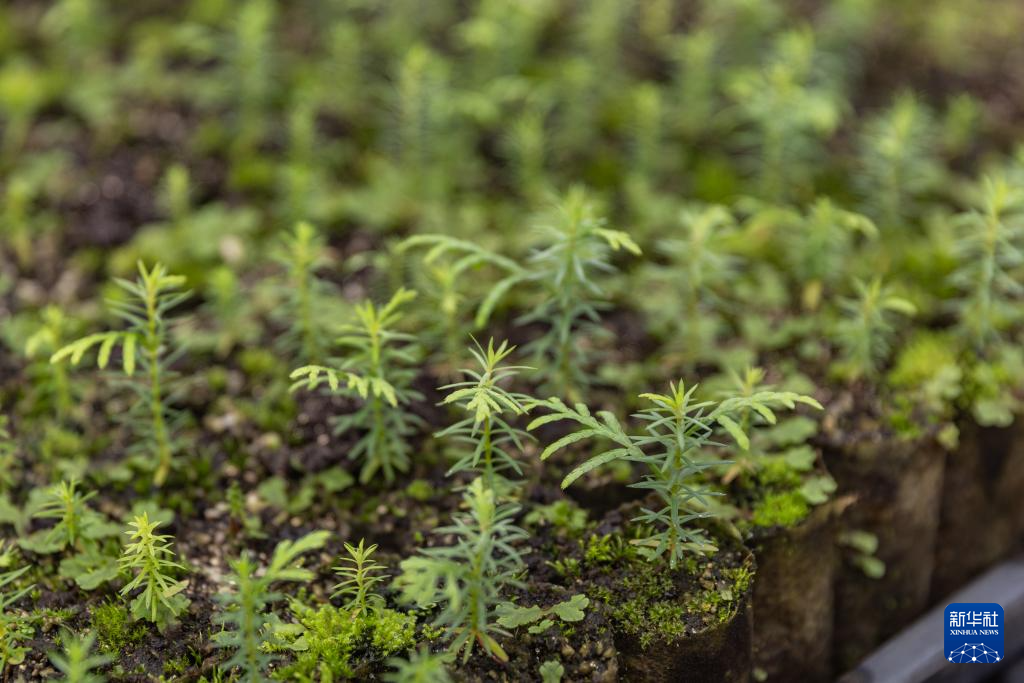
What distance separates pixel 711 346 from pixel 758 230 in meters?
0.76

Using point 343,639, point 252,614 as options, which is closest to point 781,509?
point 343,639

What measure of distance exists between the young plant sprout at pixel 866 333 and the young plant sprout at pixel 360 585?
2.12 m

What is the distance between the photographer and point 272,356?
13.8 ft

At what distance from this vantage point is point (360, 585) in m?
3.13

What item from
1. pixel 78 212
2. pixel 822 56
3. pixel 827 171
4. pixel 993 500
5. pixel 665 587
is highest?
pixel 822 56

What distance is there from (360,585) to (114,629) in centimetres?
82

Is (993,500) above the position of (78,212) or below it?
below

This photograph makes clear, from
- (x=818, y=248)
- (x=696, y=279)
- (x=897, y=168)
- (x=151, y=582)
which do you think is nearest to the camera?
(x=151, y=582)

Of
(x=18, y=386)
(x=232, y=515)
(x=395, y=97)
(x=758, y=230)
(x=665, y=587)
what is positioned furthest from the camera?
(x=395, y=97)

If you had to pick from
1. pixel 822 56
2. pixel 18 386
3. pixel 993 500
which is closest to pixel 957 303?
pixel 993 500

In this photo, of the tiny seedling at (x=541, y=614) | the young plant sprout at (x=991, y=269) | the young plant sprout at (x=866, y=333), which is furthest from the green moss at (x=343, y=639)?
the young plant sprout at (x=991, y=269)

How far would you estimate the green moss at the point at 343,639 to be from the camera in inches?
121

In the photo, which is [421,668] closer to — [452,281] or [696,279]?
[452,281]

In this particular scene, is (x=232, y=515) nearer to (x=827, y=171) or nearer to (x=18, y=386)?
(x=18, y=386)
